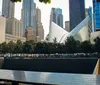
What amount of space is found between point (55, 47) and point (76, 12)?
68.1m

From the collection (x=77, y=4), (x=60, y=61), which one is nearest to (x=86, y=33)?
(x=60, y=61)

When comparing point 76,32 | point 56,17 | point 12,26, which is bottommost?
point 76,32

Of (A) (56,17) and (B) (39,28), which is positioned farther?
(A) (56,17)

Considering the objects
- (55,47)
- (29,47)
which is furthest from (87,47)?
(29,47)

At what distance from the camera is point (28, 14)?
19438 cm

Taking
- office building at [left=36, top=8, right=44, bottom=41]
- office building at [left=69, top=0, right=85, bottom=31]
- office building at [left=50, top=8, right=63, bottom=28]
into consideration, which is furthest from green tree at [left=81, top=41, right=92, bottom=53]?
office building at [left=50, top=8, right=63, bottom=28]

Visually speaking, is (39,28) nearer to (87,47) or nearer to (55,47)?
(55,47)

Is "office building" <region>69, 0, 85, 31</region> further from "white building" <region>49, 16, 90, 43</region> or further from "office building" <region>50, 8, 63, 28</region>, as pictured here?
"office building" <region>50, 8, 63, 28</region>

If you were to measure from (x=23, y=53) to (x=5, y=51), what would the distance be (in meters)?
5.01

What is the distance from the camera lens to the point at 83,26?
59.2 meters

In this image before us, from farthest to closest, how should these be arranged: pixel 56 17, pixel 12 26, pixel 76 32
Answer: pixel 56 17, pixel 12 26, pixel 76 32

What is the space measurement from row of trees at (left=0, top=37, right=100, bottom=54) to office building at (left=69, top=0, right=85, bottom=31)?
61.8 meters

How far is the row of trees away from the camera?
40.1 meters

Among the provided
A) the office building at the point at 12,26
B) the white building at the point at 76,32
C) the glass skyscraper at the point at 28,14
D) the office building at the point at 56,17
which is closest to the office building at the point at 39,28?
the glass skyscraper at the point at 28,14
